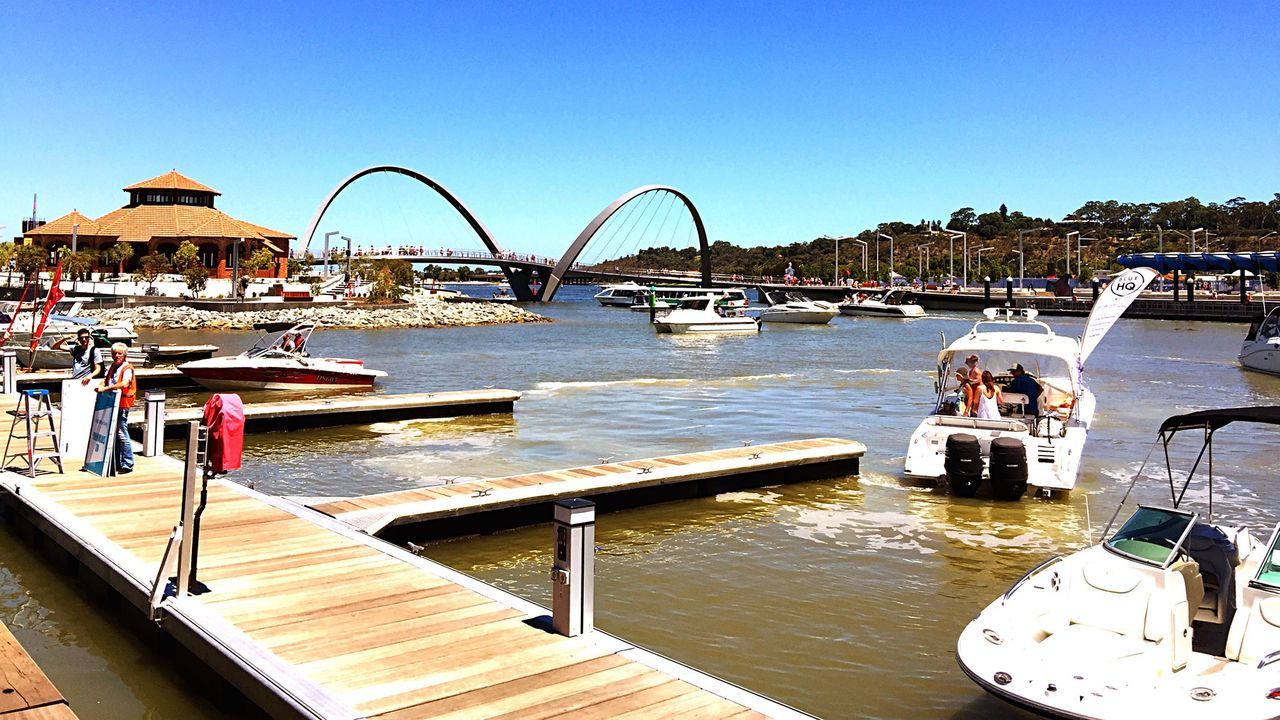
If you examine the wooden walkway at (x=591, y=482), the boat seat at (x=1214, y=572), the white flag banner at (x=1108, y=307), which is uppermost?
the white flag banner at (x=1108, y=307)

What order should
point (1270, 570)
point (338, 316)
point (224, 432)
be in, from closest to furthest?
1. point (1270, 570)
2. point (224, 432)
3. point (338, 316)

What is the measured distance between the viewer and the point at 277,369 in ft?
90.1

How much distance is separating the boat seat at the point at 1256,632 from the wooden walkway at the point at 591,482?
24.6ft

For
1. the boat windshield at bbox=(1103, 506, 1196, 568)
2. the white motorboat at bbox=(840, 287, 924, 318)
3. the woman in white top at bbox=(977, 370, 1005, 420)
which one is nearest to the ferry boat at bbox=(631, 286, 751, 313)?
the white motorboat at bbox=(840, 287, 924, 318)

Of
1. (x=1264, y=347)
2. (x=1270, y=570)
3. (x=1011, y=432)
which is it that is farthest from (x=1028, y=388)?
(x=1264, y=347)

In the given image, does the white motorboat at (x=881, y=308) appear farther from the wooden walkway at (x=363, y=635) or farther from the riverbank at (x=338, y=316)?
the wooden walkway at (x=363, y=635)

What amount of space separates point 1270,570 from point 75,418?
12.7 metres

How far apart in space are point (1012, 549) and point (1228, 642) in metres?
5.34

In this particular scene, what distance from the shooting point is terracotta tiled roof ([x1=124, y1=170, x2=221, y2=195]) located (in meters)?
98.6

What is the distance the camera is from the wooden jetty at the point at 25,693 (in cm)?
557

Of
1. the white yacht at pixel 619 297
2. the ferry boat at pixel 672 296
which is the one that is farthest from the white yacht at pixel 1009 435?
the white yacht at pixel 619 297

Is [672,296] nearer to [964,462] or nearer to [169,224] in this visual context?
[169,224]

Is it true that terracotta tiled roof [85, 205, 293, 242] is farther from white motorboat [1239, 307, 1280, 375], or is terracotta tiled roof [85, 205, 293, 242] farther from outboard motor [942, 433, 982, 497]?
outboard motor [942, 433, 982, 497]

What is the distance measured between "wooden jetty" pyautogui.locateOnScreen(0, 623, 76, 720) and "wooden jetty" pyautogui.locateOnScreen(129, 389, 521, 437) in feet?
39.5
